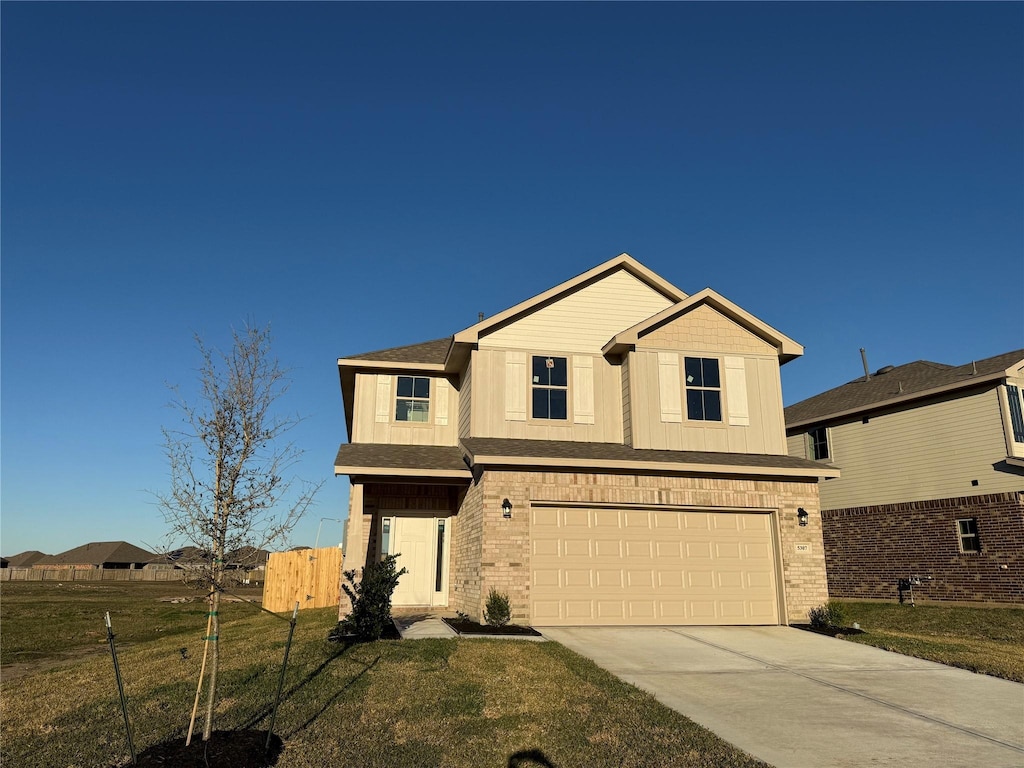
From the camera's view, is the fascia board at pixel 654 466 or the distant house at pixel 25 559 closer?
the fascia board at pixel 654 466

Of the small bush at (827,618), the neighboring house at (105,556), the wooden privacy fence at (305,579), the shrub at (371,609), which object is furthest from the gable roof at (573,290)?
the neighboring house at (105,556)

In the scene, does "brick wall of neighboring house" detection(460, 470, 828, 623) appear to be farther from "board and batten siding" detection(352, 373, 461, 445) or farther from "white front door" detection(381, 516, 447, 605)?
"board and batten siding" detection(352, 373, 461, 445)

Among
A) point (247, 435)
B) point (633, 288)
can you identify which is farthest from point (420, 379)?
point (247, 435)

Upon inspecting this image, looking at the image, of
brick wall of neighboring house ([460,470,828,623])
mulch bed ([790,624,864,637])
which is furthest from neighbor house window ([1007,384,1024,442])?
mulch bed ([790,624,864,637])

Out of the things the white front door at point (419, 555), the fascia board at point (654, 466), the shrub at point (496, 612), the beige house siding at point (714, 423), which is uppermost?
the beige house siding at point (714, 423)

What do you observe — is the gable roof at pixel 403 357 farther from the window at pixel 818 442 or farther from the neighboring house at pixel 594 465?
the window at pixel 818 442

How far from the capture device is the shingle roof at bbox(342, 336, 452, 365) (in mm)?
17250

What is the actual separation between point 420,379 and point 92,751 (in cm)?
1180

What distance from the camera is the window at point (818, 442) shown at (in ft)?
77.6

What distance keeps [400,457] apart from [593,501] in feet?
14.6

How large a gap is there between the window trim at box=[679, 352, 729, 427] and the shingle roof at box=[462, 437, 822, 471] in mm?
750

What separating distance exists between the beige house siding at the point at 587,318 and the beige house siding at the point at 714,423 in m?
1.40

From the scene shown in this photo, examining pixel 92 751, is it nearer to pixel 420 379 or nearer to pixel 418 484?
pixel 418 484

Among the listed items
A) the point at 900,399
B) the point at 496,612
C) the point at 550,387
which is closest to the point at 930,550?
the point at 900,399
